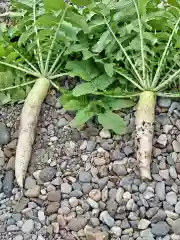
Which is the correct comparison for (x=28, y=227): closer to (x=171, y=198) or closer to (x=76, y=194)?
(x=76, y=194)

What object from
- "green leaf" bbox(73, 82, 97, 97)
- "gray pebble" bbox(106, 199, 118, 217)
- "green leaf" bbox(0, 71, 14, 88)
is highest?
"green leaf" bbox(0, 71, 14, 88)

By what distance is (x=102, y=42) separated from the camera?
1.71 m

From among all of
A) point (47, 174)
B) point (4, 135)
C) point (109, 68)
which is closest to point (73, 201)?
point (47, 174)

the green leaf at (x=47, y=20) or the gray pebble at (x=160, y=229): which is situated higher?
the green leaf at (x=47, y=20)

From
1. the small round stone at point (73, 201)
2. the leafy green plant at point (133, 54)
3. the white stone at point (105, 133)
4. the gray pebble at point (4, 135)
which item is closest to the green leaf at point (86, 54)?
the leafy green plant at point (133, 54)

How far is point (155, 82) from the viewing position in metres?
1.67

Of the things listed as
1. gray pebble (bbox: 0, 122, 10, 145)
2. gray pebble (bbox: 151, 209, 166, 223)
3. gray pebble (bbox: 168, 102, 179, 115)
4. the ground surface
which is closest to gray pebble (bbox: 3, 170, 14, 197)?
the ground surface

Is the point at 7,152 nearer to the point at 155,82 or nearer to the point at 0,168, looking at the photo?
the point at 0,168

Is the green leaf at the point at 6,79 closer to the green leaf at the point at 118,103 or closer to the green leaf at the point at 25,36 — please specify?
the green leaf at the point at 25,36

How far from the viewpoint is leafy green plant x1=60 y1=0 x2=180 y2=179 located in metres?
1.65

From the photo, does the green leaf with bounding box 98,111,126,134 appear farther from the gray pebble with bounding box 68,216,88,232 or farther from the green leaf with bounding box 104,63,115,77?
the gray pebble with bounding box 68,216,88,232

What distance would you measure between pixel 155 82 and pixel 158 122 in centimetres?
14

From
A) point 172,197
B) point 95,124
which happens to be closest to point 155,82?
point 95,124

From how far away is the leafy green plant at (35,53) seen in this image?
163 cm
